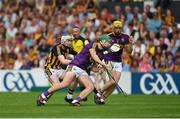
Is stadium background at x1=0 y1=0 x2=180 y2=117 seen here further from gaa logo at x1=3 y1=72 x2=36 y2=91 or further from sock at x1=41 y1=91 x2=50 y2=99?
sock at x1=41 y1=91 x2=50 y2=99

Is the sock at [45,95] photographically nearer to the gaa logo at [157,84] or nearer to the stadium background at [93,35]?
the stadium background at [93,35]

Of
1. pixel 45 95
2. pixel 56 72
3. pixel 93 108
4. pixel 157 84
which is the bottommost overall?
pixel 157 84

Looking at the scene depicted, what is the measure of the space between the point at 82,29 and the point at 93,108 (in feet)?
41.2

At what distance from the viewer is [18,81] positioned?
113ft

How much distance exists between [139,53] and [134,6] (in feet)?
11.9

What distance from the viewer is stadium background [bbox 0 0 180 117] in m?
33.3

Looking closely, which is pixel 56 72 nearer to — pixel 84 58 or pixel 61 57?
pixel 61 57

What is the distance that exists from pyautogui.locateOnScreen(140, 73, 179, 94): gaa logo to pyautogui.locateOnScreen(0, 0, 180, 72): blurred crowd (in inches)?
21.7

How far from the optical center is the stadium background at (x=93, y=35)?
3334 cm

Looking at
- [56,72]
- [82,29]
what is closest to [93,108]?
[56,72]

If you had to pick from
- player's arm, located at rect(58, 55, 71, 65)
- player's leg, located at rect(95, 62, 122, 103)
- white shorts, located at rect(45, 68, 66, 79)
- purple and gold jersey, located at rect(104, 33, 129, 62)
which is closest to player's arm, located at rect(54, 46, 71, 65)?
player's arm, located at rect(58, 55, 71, 65)

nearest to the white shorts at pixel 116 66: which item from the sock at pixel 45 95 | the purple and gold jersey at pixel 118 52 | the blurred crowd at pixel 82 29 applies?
the purple and gold jersey at pixel 118 52

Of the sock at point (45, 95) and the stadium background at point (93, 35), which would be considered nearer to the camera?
the sock at point (45, 95)

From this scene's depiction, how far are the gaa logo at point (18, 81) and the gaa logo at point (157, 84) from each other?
4.60 metres
